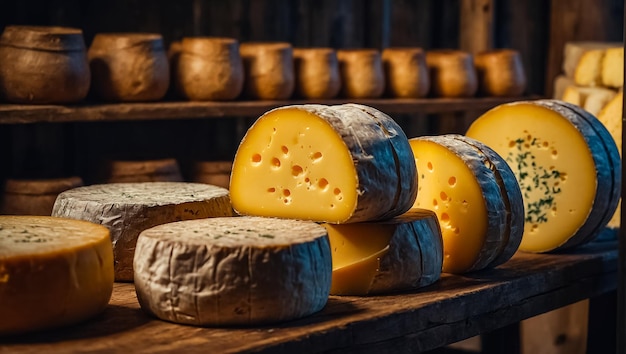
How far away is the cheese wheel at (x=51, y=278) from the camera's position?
1688 millimetres

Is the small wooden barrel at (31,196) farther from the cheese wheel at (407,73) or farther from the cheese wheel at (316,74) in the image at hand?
the cheese wheel at (407,73)

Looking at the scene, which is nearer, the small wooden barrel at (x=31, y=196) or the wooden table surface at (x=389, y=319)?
the wooden table surface at (x=389, y=319)

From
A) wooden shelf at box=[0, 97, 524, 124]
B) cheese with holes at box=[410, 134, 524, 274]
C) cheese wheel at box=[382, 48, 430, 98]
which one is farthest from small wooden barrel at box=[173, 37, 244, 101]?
cheese with holes at box=[410, 134, 524, 274]

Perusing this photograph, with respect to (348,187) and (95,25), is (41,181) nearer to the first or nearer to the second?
(95,25)

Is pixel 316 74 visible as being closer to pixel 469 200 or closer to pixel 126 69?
pixel 126 69

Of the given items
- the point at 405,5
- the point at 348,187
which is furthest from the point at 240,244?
the point at 405,5

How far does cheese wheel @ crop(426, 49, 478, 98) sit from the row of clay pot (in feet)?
3.04

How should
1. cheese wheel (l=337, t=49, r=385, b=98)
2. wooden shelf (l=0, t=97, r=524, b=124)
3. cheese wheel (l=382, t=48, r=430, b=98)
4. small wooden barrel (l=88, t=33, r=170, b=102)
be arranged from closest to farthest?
1. wooden shelf (l=0, t=97, r=524, b=124)
2. small wooden barrel (l=88, t=33, r=170, b=102)
3. cheese wheel (l=337, t=49, r=385, b=98)
4. cheese wheel (l=382, t=48, r=430, b=98)

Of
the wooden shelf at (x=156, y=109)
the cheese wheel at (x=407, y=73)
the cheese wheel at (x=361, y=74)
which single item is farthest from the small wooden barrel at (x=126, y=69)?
the cheese wheel at (x=407, y=73)

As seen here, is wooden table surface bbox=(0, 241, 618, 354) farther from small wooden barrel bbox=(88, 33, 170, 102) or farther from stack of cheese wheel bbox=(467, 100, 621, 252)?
small wooden barrel bbox=(88, 33, 170, 102)

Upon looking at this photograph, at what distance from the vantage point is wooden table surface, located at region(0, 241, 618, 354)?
5.62 ft

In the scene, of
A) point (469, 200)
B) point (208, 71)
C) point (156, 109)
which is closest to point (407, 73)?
point (208, 71)

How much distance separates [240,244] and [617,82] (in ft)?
6.76

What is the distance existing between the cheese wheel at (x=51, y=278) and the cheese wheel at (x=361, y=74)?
187 cm
